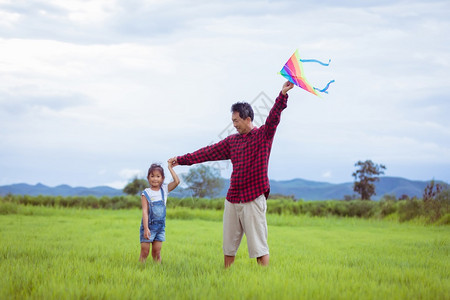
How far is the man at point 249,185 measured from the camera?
484 centimetres

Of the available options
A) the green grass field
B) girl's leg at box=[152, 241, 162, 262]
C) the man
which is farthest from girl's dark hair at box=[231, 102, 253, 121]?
girl's leg at box=[152, 241, 162, 262]

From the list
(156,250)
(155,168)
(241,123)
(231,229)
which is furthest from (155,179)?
(241,123)

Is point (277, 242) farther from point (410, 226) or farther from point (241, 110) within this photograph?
point (410, 226)

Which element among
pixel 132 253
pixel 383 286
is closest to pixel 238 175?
pixel 383 286

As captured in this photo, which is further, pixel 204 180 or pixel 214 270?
pixel 204 180

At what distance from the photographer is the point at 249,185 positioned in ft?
16.0

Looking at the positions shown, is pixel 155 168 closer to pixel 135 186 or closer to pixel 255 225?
pixel 255 225

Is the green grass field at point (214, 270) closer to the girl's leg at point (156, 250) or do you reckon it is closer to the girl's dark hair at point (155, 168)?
the girl's leg at point (156, 250)

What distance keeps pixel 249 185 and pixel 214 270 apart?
107 centimetres

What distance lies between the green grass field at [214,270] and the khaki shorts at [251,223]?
0.26 meters

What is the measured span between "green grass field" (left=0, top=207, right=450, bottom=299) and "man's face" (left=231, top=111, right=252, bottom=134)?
162 cm

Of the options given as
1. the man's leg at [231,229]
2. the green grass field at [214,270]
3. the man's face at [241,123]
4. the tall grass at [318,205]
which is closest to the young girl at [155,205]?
the green grass field at [214,270]

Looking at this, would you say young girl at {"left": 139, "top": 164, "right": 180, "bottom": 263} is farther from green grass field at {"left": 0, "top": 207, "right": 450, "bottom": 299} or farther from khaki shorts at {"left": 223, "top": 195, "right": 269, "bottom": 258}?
khaki shorts at {"left": 223, "top": 195, "right": 269, "bottom": 258}

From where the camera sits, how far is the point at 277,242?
345 inches
